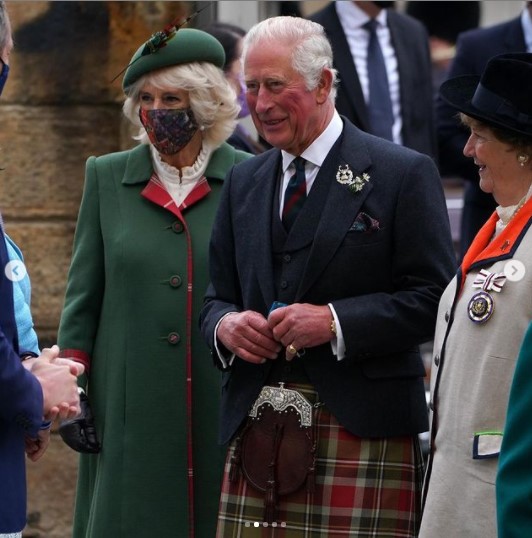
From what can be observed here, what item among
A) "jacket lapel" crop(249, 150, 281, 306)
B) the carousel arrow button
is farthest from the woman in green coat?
the carousel arrow button

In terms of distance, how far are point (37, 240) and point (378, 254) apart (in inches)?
116

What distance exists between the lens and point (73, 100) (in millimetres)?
7199

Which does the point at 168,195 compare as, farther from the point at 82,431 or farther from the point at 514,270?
the point at 514,270

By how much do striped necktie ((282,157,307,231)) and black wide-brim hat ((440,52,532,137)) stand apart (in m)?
0.72

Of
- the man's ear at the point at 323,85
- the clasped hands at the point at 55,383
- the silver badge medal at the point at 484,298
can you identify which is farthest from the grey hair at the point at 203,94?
the silver badge medal at the point at 484,298

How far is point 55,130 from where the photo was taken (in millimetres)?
7211

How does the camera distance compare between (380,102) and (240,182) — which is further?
(380,102)

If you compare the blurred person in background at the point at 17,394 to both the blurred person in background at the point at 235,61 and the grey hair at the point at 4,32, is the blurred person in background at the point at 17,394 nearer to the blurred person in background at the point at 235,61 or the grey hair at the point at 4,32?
the grey hair at the point at 4,32

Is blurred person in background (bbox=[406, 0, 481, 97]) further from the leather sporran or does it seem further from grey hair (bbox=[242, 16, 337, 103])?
the leather sporran

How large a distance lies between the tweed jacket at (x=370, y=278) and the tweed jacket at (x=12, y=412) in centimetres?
99

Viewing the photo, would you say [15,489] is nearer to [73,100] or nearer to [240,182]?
[240,182]

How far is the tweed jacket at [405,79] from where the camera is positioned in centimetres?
689

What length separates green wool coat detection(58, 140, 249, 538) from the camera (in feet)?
17.8

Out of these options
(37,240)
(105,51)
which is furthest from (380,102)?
(37,240)
